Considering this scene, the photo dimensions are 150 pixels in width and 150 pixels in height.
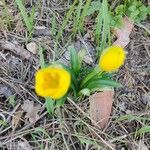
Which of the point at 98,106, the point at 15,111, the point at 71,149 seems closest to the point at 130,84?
the point at 98,106

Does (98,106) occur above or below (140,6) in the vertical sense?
below

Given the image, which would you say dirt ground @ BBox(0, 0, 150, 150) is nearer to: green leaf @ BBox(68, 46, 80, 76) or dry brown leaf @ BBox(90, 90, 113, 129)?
dry brown leaf @ BBox(90, 90, 113, 129)

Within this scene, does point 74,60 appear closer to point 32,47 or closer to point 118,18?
point 32,47

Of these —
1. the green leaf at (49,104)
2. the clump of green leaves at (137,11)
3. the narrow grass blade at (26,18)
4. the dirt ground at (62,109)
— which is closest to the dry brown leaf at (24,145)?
the dirt ground at (62,109)

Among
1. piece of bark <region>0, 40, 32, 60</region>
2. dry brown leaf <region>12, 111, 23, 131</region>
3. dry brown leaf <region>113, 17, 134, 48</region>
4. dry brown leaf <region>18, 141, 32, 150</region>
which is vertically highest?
dry brown leaf <region>113, 17, 134, 48</region>

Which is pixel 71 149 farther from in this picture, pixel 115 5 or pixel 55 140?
pixel 115 5

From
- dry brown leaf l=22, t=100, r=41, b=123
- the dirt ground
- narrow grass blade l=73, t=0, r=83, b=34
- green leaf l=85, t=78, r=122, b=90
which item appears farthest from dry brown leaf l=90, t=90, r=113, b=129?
narrow grass blade l=73, t=0, r=83, b=34
